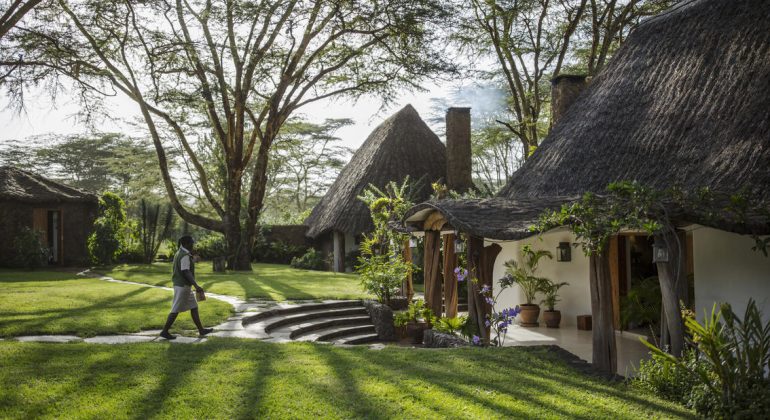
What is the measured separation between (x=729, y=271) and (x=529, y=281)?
5376mm

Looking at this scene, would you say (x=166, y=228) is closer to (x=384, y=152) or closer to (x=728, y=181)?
(x=384, y=152)

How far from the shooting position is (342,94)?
21.0m

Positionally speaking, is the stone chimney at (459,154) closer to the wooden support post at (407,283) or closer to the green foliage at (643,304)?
the wooden support post at (407,283)

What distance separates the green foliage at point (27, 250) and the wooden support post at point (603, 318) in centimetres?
1803

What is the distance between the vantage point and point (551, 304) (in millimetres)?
12203

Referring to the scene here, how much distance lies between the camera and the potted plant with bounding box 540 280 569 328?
473 inches

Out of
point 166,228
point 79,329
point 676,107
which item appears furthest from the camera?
point 166,228

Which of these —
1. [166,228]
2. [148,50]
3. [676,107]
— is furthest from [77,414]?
[166,228]

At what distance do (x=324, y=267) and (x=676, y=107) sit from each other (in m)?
17.4

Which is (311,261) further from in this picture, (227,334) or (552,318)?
(227,334)

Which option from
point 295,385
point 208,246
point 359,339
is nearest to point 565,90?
point 359,339

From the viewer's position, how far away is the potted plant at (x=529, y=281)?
12281 mm

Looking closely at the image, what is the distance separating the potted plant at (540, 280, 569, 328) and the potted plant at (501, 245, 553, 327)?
0.12m

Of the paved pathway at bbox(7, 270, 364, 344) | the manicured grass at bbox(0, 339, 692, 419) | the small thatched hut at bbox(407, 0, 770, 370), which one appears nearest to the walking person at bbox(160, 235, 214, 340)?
the paved pathway at bbox(7, 270, 364, 344)
